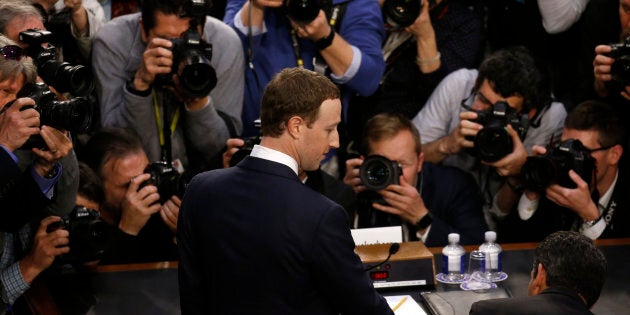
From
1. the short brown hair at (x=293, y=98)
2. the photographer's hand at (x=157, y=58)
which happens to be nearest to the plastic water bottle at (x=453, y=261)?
the short brown hair at (x=293, y=98)

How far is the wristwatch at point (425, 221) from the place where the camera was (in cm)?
337

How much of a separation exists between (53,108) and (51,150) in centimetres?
17

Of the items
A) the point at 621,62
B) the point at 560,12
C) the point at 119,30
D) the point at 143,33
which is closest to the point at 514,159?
the point at 621,62

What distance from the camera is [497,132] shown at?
3.39 metres

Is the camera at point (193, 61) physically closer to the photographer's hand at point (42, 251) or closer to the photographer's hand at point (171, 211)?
the photographer's hand at point (171, 211)

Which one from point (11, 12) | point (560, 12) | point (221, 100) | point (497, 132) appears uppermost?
point (11, 12)

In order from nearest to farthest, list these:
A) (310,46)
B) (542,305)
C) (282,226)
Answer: (282,226) < (542,305) < (310,46)

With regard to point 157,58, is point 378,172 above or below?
below

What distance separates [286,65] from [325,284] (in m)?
1.71

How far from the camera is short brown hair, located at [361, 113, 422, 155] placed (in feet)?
11.4

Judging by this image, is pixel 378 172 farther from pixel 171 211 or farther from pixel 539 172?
pixel 171 211

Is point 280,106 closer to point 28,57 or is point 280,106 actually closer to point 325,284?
point 325,284

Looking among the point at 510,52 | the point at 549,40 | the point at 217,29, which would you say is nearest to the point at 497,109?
the point at 510,52

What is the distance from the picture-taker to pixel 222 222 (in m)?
2.10
